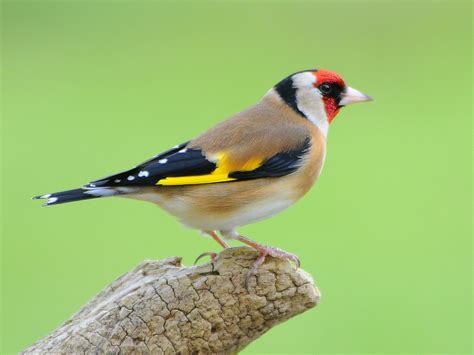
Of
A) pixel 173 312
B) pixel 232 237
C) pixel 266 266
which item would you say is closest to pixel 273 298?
pixel 266 266

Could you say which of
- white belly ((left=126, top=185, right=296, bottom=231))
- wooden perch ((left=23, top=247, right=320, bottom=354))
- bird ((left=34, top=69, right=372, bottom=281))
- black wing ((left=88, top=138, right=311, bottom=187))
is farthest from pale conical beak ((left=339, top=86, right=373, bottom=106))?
wooden perch ((left=23, top=247, right=320, bottom=354))

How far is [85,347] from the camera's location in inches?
136

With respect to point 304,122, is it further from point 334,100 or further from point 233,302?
point 233,302

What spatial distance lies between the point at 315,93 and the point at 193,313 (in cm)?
181

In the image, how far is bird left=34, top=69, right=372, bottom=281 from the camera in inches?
161

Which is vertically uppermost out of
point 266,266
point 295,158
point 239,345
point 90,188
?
point 90,188

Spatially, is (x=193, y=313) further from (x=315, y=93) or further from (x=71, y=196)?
(x=315, y=93)

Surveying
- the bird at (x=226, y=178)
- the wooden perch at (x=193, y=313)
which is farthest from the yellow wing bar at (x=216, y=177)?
the wooden perch at (x=193, y=313)

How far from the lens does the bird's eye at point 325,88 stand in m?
4.69

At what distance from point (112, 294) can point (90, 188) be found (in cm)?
58

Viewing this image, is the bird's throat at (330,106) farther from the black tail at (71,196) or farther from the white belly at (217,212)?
the black tail at (71,196)

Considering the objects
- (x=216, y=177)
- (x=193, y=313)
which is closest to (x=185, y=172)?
(x=216, y=177)

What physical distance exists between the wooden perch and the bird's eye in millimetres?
1434

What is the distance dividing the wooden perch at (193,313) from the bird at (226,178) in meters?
0.39
